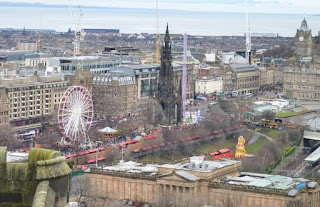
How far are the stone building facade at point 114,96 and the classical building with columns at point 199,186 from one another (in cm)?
3554

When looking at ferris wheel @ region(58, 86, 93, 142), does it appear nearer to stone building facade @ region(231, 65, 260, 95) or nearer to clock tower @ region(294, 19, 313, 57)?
stone building facade @ region(231, 65, 260, 95)

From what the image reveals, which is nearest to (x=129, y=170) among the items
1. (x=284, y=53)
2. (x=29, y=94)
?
(x=29, y=94)

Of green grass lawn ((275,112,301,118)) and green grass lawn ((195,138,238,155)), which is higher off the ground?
green grass lawn ((275,112,301,118))

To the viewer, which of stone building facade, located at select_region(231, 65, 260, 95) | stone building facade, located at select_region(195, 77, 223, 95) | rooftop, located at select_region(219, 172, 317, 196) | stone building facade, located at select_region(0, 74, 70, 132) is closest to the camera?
rooftop, located at select_region(219, 172, 317, 196)

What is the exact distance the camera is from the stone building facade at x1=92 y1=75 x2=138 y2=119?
260 feet

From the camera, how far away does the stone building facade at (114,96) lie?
260 feet

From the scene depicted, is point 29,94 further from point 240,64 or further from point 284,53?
point 284,53

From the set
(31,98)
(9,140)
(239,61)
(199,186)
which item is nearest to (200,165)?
(199,186)

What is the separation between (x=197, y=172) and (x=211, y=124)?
104 feet

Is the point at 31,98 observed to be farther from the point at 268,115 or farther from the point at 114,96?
the point at 268,115

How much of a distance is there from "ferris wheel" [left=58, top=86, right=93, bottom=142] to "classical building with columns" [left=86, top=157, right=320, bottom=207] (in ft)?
61.4

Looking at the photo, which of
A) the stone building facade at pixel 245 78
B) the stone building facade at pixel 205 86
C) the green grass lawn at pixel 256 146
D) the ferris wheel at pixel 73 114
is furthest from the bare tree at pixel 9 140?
the stone building facade at pixel 245 78

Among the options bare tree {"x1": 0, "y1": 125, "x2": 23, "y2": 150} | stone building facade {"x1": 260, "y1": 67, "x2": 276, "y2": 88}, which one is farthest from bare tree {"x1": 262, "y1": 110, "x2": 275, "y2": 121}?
stone building facade {"x1": 260, "y1": 67, "x2": 276, "y2": 88}

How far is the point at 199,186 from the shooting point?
39.6 m
